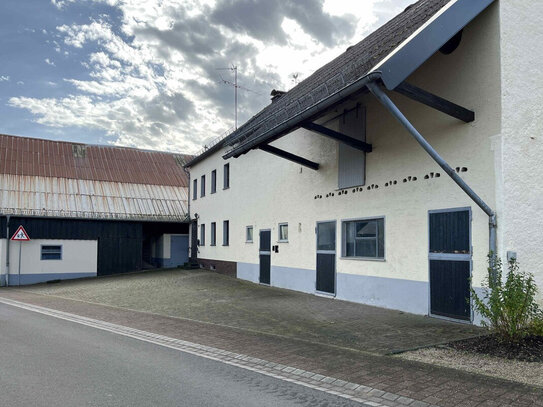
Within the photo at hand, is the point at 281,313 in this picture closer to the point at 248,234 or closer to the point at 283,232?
the point at 283,232

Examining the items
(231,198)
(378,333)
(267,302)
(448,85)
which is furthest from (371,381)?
(231,198)

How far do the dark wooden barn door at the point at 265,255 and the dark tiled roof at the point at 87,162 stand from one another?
1517cm

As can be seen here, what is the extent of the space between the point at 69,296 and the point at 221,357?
→ 40.5ft

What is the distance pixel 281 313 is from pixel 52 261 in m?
17.9

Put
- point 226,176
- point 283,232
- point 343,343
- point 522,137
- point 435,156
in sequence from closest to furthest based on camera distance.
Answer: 1. point 343,343
2. point 435,156
3. point 522,137
4. point 283,232
5. point 226,176

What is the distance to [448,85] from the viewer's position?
10.5 metres

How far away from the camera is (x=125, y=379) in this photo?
6074 mm

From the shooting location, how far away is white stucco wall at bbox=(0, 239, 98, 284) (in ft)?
80.2

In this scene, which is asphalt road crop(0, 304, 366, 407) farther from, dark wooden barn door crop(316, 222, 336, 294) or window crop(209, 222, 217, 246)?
window crop(209, 222, 217, 246)

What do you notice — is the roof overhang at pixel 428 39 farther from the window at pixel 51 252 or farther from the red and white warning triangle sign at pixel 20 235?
the window at pixel 51 252

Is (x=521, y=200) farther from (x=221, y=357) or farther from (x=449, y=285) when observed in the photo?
(x=221, y=357)

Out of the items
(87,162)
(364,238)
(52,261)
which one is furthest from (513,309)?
(87,162)

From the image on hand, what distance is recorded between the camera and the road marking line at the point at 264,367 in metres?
5.55

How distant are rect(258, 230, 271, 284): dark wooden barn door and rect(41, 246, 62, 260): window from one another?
493 inches
